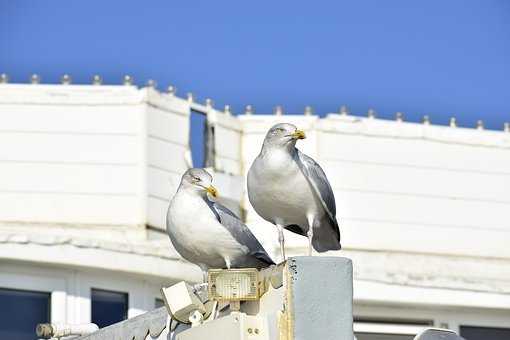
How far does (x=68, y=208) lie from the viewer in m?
29.7

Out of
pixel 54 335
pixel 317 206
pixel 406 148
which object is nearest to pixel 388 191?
pixel 406 148

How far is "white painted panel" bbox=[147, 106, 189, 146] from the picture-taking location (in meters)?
30.5

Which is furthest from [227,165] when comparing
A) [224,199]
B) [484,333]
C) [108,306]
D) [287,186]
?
[287,186]

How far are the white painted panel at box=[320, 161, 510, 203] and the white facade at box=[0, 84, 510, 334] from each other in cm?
2

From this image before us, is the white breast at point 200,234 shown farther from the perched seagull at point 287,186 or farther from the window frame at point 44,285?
the window frame at point 44,285

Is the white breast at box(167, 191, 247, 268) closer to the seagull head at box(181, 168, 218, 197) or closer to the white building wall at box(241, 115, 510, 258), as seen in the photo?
the seagull head at box(181, 168, 218, 197)

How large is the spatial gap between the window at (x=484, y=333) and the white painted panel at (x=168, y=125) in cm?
595

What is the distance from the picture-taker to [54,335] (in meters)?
19.9

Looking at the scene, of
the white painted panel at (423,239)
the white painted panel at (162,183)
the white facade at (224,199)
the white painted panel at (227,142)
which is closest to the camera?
the white facade at (224,199)

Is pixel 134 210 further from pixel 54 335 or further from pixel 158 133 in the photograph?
pixel 54 335

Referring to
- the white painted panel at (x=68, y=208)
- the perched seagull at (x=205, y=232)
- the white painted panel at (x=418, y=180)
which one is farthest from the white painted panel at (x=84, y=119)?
the perched seagull at (x=205, y=232)

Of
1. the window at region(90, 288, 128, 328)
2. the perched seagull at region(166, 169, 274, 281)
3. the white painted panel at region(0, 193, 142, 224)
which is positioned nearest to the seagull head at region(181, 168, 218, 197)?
the perched seagull at region(166, 169, 274, 281)

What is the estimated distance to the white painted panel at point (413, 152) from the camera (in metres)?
32.2

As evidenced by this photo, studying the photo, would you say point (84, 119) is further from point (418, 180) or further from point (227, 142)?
point (418, 180)
